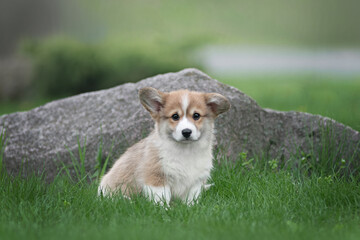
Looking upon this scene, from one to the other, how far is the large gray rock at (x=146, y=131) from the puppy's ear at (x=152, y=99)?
1.13m

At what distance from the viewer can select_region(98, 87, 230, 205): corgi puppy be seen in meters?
4.32

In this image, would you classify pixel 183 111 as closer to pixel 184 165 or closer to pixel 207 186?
pixel 184 165

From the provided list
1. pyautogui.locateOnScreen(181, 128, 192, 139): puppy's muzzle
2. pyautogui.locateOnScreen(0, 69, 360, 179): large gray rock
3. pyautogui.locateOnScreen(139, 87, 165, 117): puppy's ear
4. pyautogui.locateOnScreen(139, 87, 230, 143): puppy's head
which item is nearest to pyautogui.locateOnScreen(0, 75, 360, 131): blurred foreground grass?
pyautogui.locateOnScreen(0, 69, 360, 179): large gray rock

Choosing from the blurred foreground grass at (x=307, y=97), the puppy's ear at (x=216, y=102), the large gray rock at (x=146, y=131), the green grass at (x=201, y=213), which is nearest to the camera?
the green grass at (x=201, y=213)

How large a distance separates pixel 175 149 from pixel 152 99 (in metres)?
0.52

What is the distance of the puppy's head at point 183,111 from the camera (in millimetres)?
4223

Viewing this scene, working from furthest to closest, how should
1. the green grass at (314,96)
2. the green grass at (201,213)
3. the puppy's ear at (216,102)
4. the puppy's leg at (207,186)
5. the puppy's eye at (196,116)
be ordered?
1. the green grass at (314,96)
2. the puppy's leg at (207,186)
3. the puppy's ear at (216,102)
4. the puppy's eye at (196,116)
5. the green grass at (201,213)

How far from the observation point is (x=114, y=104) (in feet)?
19.4

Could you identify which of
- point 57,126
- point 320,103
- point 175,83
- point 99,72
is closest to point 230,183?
point 175,83

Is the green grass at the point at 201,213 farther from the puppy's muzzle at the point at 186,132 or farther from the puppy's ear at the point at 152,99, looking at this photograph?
the puppy's ear at the point at 152,99

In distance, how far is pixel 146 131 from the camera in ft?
18.5

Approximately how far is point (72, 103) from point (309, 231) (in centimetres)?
363

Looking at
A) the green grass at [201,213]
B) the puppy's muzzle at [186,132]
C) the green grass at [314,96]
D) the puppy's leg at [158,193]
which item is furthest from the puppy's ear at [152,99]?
the green grass at [314,96]

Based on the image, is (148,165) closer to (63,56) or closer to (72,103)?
(72,103)
